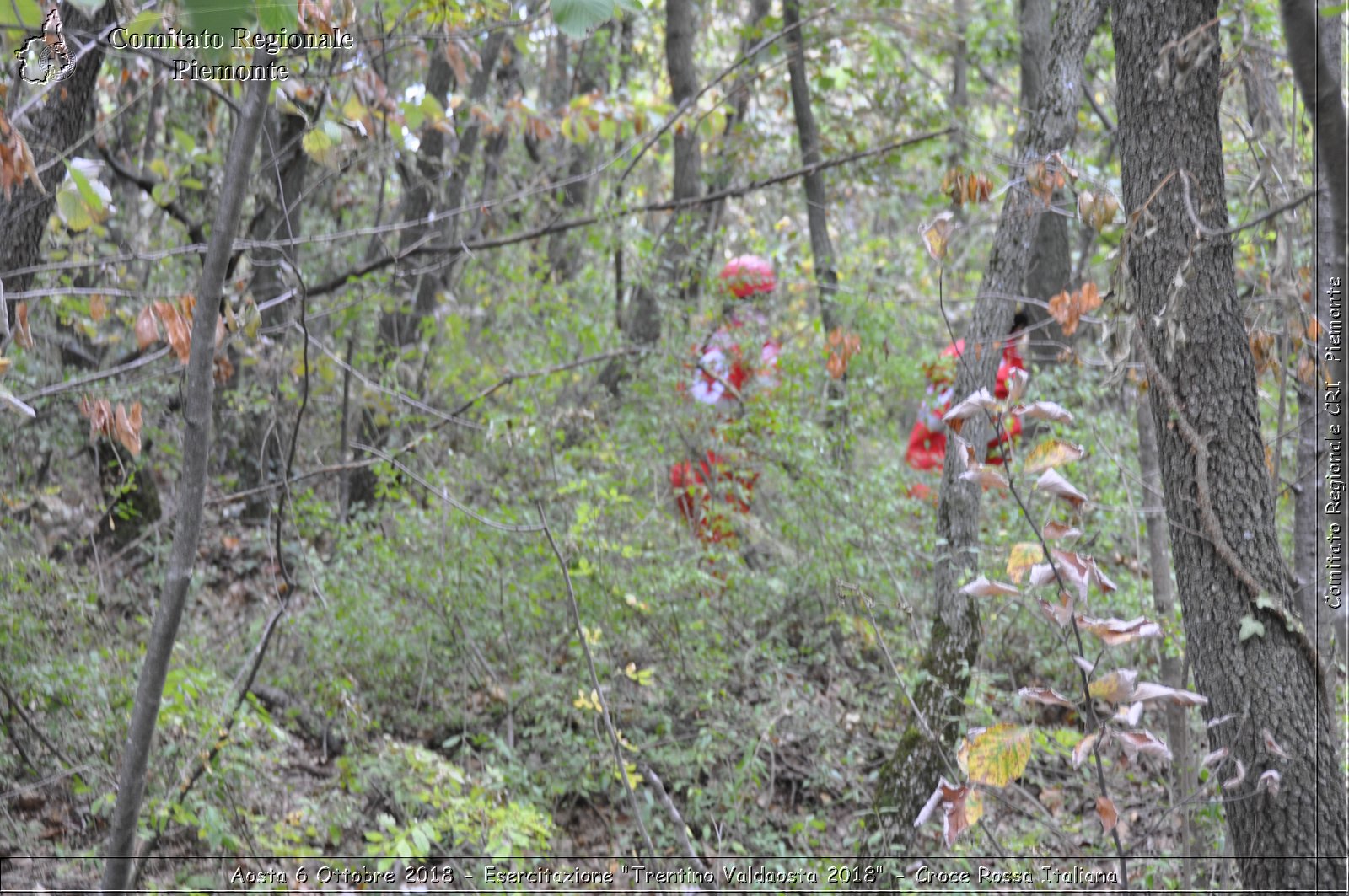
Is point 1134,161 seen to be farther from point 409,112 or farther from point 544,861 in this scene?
point 544,861

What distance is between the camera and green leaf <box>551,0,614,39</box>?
1.29 metres

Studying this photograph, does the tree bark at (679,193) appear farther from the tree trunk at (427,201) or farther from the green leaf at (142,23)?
the green leaf at (142,23)

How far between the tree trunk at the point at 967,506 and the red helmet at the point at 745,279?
2.06 metres

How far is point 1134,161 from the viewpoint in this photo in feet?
9.20

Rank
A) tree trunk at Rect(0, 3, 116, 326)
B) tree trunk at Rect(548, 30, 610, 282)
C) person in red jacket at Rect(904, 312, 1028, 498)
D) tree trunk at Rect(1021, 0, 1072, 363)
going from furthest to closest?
tree trunk at Rect(548, 30, 610, 282)
tree trunk at Rect(1021, 0, 1072, 363)
person in red jacket at Rect(904, 312, 1028, 498)
tree trunk at Rect(0, 3, 116, 326)

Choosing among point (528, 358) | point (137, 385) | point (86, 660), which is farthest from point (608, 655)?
point (137, 385)

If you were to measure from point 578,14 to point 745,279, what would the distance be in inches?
195

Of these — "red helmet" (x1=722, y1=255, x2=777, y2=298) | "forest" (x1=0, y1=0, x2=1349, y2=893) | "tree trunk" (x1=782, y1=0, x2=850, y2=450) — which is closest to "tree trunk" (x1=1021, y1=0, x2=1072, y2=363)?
"forest" (x1=0, y1=0, x2=1349, y2=893)

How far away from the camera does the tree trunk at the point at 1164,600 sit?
3949 millimetres

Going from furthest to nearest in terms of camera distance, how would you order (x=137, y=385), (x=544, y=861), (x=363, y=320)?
(x=363, y=320), (x=137, y=385), (x=544, y=861)

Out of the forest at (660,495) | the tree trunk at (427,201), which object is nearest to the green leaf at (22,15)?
the forest at (660,495)

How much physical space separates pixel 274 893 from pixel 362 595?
1736 millimetres

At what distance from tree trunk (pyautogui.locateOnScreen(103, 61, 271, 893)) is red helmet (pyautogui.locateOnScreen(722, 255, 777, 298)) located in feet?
13.6

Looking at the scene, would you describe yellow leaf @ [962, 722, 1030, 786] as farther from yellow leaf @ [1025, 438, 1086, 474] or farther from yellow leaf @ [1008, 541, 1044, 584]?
yellow leaf @ [1025, 438, 1086, 474]
